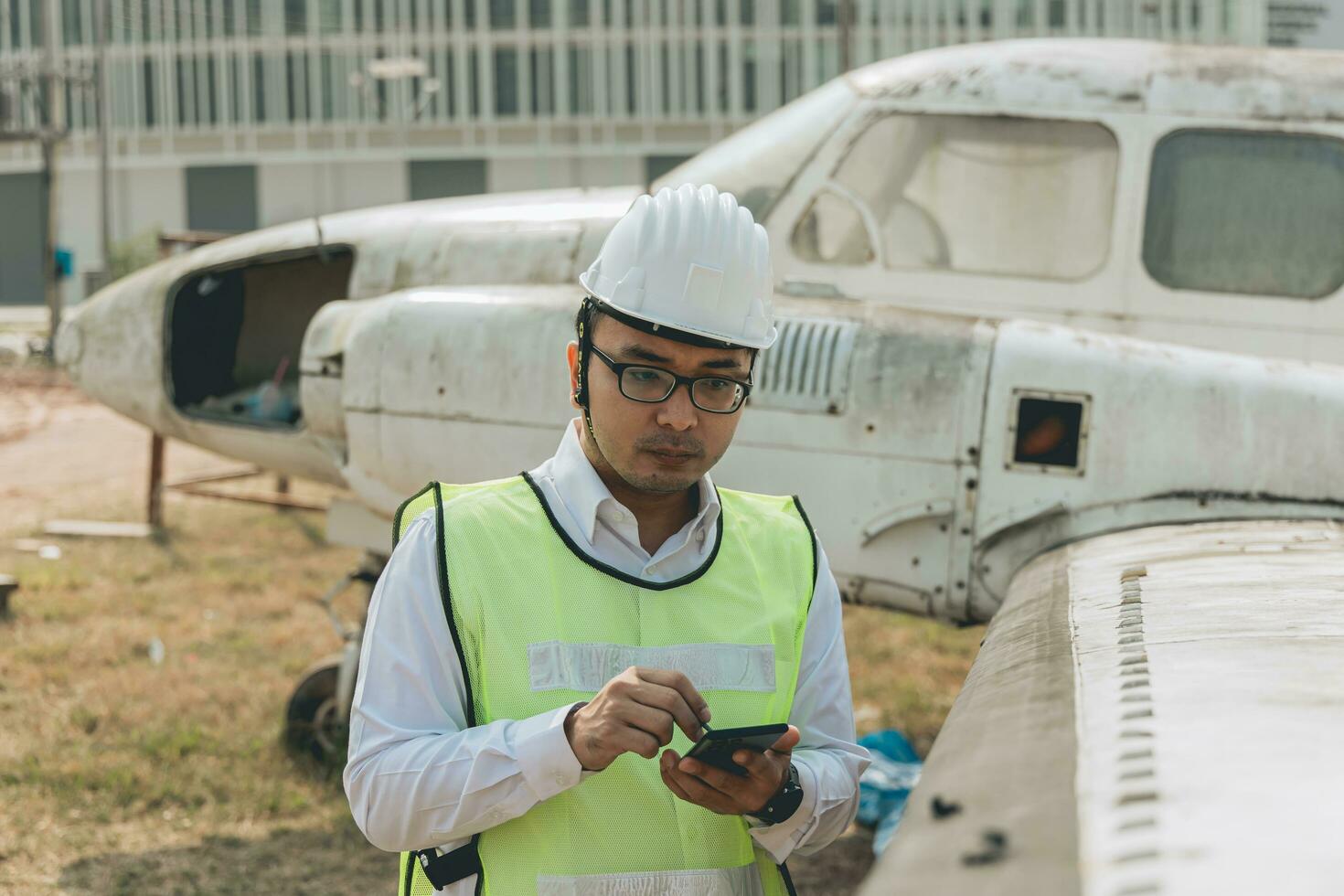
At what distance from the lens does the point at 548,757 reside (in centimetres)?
216

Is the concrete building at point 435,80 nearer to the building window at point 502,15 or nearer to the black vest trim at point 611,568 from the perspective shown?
the building window at point 502,15

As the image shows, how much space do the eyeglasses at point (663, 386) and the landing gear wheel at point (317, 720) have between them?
464 centimetres

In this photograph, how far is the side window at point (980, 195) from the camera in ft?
18.2

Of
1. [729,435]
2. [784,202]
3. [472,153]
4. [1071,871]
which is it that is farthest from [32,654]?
[472,153]

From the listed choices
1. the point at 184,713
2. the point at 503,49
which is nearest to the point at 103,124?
the point at 503,49

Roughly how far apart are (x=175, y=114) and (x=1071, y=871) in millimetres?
57187

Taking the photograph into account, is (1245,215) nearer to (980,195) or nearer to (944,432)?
(980,195)

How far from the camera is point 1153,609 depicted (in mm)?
3051

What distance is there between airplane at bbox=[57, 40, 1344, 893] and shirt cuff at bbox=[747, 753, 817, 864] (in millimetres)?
707

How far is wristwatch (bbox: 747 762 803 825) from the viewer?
2.26m

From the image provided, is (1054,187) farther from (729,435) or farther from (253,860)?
(253,860)

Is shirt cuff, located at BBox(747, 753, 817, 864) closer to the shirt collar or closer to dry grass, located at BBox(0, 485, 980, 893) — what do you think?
the shirt collar

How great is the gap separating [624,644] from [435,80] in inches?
2026

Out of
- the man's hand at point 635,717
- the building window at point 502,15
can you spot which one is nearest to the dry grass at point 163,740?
the man's hand at point 635,717
